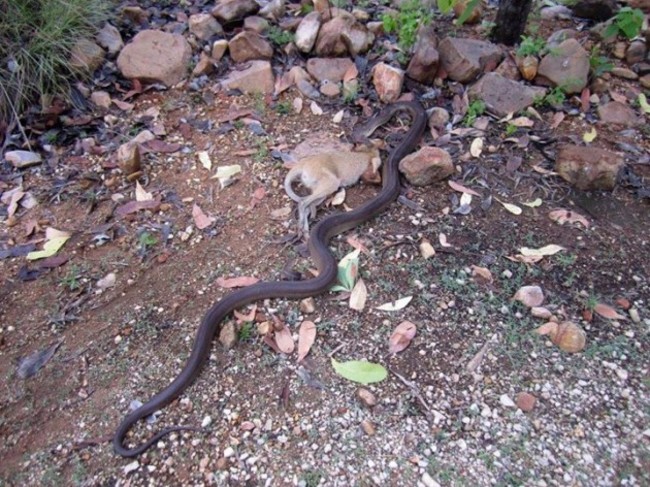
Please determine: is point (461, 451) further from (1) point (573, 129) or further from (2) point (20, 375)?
(1) point (573, 129)

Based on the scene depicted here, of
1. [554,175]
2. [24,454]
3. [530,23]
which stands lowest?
[24,454]

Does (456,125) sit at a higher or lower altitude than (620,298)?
higher

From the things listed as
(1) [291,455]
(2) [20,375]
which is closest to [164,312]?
(2) [20,375]

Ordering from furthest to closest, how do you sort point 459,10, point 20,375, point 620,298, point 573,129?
point 459,10 → point 573,129 → point 620,298 → point 20,375

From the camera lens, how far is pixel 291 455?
2566mm

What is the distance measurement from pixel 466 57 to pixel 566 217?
1.66 metres

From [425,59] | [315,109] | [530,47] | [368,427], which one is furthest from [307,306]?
[530,47]

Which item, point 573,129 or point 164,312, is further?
point 573,129

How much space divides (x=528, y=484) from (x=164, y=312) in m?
2.09

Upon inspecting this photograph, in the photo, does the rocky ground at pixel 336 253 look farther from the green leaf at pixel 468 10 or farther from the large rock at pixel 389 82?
the green leaf at pixel 468 10

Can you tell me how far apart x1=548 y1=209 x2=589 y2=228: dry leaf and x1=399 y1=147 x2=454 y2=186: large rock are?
0.74 m

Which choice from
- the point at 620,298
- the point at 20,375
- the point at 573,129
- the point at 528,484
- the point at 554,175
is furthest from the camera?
the point at 573,129

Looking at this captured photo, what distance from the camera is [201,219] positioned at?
3.71m

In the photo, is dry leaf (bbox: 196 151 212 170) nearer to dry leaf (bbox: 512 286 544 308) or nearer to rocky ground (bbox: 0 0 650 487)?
rocky ground (bbox: 0 0 650 487)
